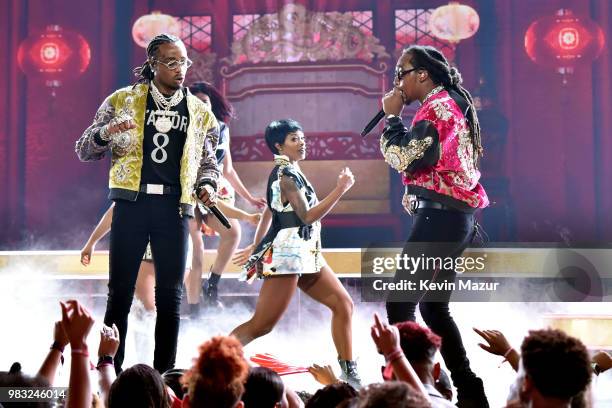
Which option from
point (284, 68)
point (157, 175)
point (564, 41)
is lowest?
point (157, 175)

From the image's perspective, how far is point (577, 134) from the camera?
772cm

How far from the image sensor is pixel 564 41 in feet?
25.1

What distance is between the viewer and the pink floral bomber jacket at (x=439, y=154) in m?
3.87

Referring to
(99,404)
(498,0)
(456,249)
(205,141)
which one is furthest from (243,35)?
(99,404)

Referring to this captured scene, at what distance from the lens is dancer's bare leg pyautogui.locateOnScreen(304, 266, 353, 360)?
4344 millimetres

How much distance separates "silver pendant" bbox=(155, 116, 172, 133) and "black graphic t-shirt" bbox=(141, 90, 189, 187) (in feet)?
0.04

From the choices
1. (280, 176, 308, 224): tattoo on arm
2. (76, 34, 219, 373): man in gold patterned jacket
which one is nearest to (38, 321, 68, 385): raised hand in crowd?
(76, 34, 219, 373): man in gold patterned jacket

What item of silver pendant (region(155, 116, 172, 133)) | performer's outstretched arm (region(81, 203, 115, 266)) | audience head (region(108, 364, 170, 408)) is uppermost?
silver pendant (region(155, 116, 172, 133))

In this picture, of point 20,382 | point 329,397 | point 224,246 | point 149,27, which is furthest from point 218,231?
point 329,397

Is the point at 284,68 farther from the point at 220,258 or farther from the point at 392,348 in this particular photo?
the point at 392,348

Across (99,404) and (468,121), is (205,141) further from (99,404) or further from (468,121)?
(99,404)

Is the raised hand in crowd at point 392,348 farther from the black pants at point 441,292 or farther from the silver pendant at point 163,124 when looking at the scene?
the silver pendant at point 163,124

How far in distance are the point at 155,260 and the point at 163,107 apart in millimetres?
681

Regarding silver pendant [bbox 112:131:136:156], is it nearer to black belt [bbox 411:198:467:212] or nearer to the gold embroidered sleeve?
the gold embroidered sleeve
